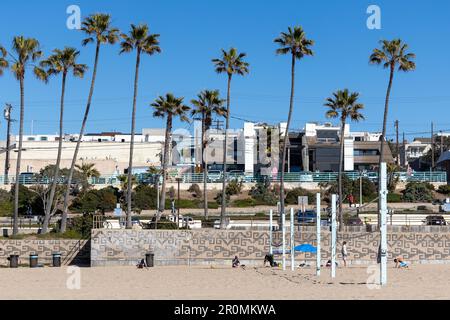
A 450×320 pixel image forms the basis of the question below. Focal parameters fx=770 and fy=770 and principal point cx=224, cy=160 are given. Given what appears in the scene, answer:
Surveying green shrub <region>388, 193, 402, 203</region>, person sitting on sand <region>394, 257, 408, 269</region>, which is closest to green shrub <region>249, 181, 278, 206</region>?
green shrub <region>388, 193, 402, 203</region>

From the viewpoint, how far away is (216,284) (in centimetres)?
2891

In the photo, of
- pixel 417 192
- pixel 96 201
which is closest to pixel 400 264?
pixel 96 201

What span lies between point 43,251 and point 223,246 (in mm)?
10155

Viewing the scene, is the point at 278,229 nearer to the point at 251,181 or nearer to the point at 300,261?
the point at 300,261

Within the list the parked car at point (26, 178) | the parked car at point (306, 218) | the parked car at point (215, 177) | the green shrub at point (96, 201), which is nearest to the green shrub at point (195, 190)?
the parked car at point (215, 177)

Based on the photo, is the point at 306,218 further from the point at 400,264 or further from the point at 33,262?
the point at 33,262

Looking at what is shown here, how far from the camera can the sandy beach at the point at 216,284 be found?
933 inches

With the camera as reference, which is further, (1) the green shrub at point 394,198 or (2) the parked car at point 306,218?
(1) the green shrub at point 394,198

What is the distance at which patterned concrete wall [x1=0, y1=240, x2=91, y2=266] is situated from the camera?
4294 cm

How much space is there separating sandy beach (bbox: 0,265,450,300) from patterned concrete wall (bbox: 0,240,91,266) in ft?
14.2

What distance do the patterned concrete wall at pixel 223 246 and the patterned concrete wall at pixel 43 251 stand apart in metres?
2.30

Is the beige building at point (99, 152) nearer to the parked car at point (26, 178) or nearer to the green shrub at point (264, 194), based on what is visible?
the parked car at point (26, 178)

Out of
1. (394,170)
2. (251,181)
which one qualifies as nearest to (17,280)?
(251,181)

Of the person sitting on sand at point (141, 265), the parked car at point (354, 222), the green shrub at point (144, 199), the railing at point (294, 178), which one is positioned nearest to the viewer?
the person sitting on sand at point (141, 265)
